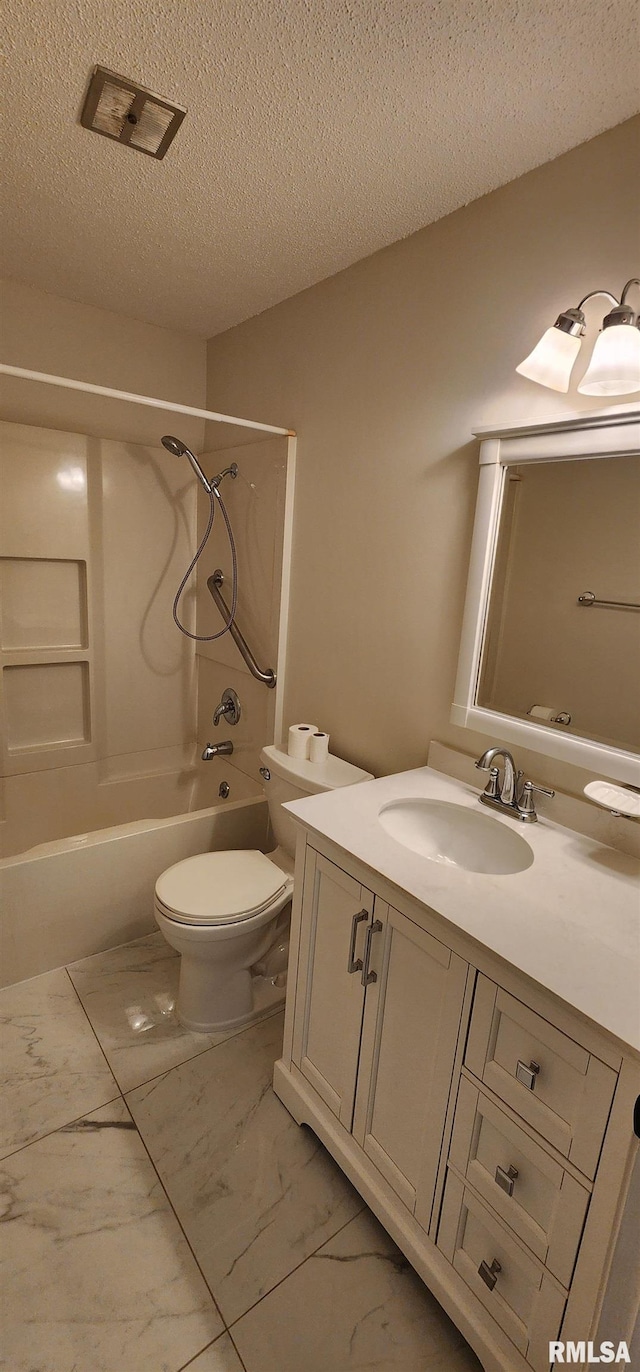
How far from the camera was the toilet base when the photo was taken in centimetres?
175

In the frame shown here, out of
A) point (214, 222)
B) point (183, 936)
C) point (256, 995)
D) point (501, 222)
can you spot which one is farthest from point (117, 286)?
point (256, 995)

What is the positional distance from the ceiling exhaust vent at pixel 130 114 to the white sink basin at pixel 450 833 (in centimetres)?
156

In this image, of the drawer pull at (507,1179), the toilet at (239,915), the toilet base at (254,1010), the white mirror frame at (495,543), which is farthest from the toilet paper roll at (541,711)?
the toilet base at (254,1010)

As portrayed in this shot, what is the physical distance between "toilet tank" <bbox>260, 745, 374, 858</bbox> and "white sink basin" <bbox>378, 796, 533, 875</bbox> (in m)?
0.35

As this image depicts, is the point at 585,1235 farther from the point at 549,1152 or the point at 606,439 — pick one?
the point at 606,439

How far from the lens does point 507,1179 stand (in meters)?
0.93

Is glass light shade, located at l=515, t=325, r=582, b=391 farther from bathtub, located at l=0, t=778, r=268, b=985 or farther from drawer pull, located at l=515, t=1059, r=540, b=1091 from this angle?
bathtub, located at l=0, t=778, r=268, b=985

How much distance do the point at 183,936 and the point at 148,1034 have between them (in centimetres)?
39

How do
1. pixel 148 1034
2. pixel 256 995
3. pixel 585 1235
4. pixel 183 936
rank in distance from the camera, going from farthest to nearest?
pixel 256 995, pixel 148 1034, pixel 183 936, pixel 585 1235

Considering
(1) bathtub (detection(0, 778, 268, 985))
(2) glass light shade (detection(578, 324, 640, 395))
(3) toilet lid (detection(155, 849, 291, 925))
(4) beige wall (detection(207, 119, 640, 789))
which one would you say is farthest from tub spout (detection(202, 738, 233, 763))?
(2) glass light shade (detection(578, 324, 640, 395))

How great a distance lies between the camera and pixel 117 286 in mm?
2102

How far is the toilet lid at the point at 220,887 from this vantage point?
5.29 ft

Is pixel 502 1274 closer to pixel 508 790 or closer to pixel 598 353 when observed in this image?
pixel 508 790

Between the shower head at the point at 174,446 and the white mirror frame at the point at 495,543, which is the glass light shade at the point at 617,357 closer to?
A: the white mirror frame at the point at 495,543
